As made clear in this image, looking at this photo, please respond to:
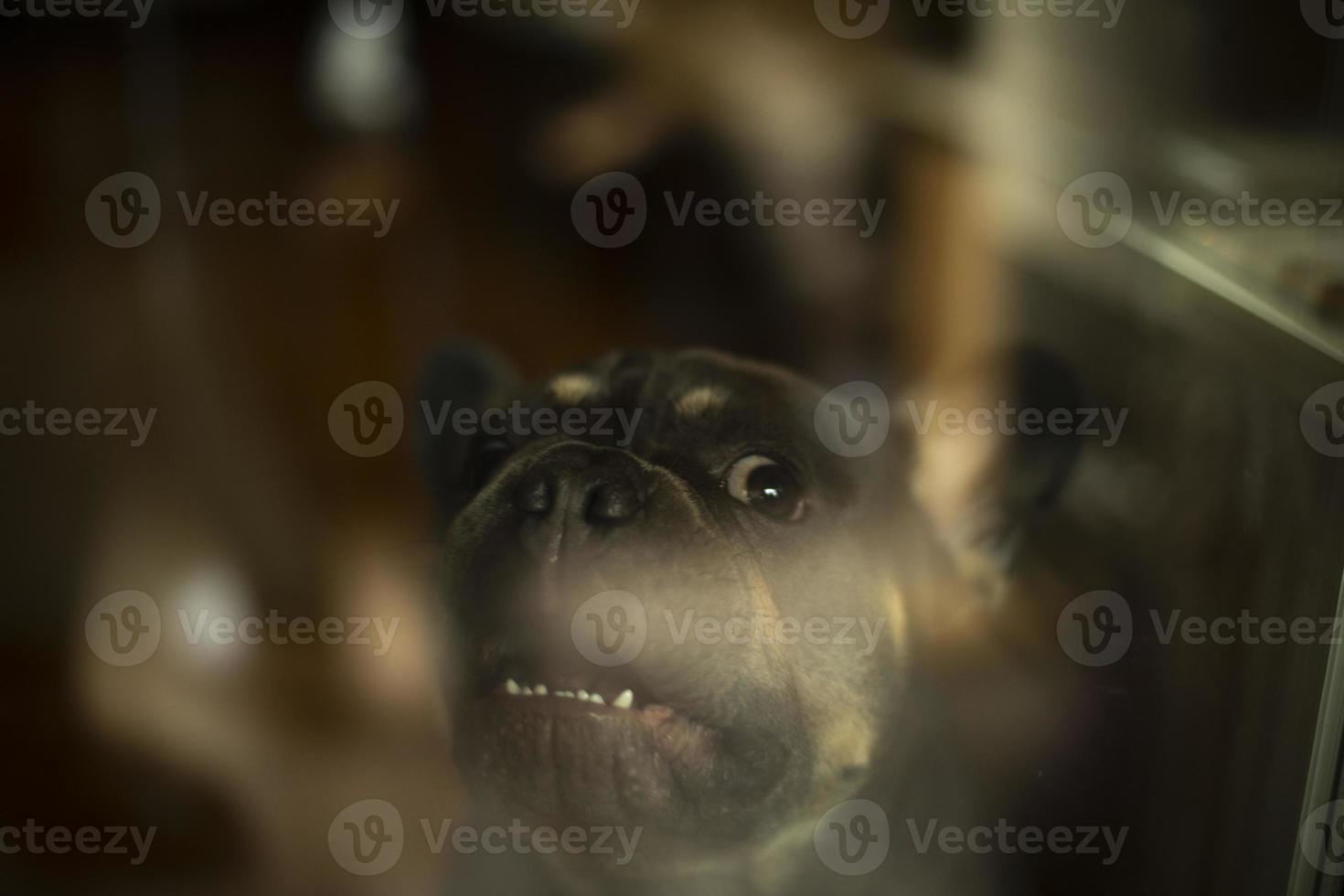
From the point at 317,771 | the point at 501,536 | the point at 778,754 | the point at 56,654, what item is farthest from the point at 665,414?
the point at 56,654

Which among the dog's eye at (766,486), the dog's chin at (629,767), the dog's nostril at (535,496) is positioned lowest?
the dog's chin at (629,767)

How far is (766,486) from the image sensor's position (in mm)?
639

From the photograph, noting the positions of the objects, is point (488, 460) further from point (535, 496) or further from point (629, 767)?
point (629, 767)

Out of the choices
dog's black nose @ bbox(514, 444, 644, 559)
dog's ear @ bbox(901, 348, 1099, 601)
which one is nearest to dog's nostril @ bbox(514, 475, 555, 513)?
dog's black nose @ bbox(514, 444, 644, 559)

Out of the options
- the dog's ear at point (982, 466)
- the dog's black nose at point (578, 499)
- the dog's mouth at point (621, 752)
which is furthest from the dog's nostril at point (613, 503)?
the dog's ear at point (982, 466)

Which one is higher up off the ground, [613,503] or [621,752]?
[613,503]

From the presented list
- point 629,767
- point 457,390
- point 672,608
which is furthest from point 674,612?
point 457,390

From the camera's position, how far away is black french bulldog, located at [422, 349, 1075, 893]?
606 millimetres

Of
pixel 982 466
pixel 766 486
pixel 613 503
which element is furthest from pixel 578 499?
pixel 982 466

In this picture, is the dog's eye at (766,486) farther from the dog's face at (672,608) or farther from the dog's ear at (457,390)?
the dog's ear at (457,390)

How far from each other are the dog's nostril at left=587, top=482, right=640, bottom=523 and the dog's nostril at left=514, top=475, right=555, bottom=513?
0.03 metres

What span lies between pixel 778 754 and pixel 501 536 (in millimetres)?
237

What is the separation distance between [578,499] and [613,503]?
0.9 inches

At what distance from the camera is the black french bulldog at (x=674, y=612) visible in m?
0.61
